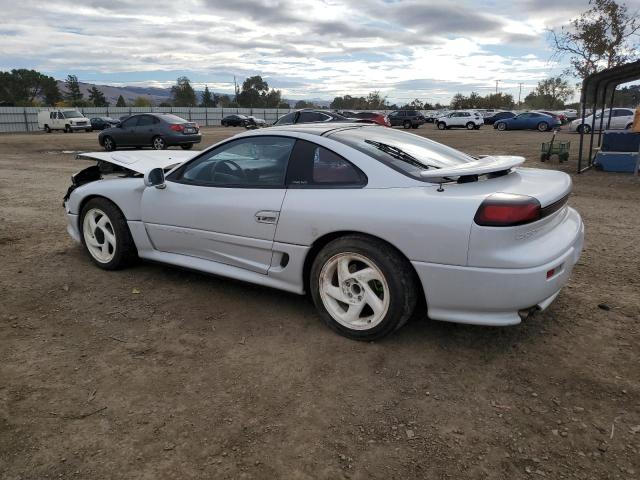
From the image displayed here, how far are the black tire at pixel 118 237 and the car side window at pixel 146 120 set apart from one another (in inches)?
554

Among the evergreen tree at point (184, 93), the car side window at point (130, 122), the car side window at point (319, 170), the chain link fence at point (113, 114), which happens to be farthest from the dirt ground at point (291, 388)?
the evergreen tree at point (184, 93)

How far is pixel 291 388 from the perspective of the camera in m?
2.73

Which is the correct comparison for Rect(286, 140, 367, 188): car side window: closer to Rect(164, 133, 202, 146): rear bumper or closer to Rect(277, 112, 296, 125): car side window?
Rect(277, 112, 296, 125): car side window

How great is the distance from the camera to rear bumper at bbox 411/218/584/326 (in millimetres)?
2719

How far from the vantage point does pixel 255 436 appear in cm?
235

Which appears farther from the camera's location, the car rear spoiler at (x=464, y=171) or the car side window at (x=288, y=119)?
the car side window at (x=288, y=119)

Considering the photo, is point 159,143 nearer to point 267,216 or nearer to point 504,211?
point 267,216

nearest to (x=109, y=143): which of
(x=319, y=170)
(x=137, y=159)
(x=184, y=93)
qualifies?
(x=137, y=159)

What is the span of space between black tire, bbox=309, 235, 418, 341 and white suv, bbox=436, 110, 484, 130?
125ft

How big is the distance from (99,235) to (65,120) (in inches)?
1326

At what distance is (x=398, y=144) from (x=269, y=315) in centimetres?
157

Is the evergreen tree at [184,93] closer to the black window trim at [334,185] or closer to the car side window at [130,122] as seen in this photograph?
the car side window at [130,122]

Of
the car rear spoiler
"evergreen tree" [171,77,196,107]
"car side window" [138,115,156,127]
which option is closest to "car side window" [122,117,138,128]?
"car side window" [138,115,156,127]

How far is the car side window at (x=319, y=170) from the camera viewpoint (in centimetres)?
321
